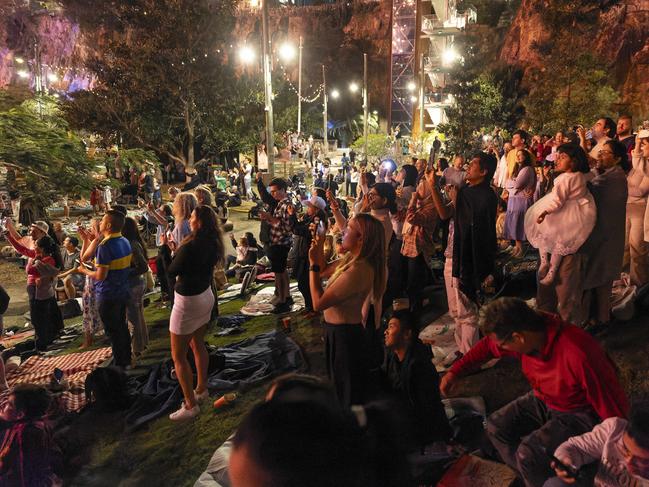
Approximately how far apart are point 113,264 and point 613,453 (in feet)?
15.9

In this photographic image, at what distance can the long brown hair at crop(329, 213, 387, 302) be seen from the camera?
3.69 m

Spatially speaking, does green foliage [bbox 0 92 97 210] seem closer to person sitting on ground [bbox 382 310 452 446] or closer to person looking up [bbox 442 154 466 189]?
person looking up [bbox 442 154 466 189]

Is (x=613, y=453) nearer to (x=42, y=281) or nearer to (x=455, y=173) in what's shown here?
(x=455, y=173)

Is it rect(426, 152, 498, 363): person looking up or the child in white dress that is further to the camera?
rect(426, 152, 498, 363): person looking up

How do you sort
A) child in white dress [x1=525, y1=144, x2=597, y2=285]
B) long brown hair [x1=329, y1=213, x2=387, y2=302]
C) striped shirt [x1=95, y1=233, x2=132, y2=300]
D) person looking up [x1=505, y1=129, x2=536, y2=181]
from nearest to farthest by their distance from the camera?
1. long brown hair [x1=329, y1=213, x2=387, y2=302]
2. child in white dress [x1=525, y1=144, x2=597, y2=285]
3. striped shirt [x1=95, y1=233, x2=132, y2=300]
4. person looking up [x1=505, y1=129, x2=536, y2=181]

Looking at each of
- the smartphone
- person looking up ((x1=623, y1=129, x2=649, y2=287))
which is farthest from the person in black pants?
the smartphone

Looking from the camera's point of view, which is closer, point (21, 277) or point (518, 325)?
point (518, 325)

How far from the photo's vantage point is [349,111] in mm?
51312

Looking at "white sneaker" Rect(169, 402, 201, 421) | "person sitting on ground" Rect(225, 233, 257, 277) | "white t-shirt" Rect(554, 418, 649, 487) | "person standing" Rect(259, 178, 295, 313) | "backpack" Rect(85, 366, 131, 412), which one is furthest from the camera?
"person sitting on ground" Rect(225, 233, 257, 277)

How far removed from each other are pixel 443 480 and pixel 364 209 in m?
3.86

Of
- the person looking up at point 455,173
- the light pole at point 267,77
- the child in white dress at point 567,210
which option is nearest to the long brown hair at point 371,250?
the child in white dress at point 567,210

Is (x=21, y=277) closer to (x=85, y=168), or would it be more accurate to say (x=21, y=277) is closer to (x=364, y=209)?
(x=85, y=168)

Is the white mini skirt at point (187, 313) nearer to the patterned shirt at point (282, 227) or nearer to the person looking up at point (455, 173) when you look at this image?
the patterned shirt at point (282, 227)

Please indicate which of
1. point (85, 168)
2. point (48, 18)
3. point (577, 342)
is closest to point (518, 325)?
point (577, 342)
